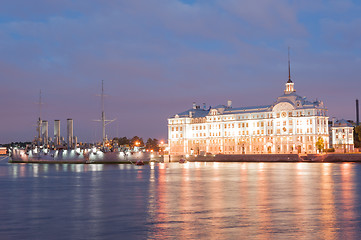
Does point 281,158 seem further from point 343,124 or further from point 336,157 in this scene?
point 343,124

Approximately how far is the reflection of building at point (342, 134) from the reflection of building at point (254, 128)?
10.1 m

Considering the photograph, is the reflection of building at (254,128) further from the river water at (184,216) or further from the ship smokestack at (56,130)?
the river water at (184,216)

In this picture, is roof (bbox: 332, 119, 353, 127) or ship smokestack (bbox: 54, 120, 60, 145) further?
ship smokestack (bbox: 54, 120, 60, 145)

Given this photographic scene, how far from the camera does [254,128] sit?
174500 millimetres

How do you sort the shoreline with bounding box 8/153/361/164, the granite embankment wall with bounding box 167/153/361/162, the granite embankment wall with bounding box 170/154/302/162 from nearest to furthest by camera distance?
1. the granite embankment wall with bounding box 167/153/361/162
2. the shoreline with bounding box 8/153/361/164
3. the granite embankment wall with bounding box 170/154/302/162

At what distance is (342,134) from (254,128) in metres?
29.6

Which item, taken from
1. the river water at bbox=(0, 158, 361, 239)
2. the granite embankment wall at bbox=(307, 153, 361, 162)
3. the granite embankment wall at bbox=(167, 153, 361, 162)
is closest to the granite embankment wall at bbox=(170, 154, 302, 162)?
the granite embankment wall at bbox=(167, 153, 361, 162)

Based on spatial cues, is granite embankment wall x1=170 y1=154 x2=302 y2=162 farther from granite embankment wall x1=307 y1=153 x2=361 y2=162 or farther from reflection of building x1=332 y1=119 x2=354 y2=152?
reflection of building x1=332 y1=119 x2=354 y2=152

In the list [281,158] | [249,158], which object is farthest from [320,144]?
[249,158]

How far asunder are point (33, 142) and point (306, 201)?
169458 millimetres

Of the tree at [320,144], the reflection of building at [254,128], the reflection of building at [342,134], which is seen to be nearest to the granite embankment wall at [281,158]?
the tree at [320,144]

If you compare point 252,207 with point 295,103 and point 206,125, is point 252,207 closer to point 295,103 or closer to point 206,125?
point 295,103

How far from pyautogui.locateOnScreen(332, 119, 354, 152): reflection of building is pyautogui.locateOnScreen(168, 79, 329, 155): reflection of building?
33.3 feet

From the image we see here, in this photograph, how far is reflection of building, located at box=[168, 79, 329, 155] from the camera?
161 metres
